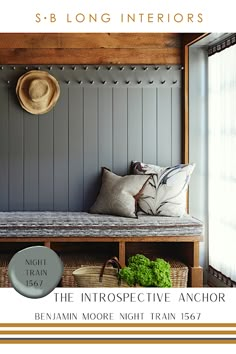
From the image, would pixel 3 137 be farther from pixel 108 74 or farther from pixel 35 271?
pixel 35 271

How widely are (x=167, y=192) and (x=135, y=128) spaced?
655 millimetres

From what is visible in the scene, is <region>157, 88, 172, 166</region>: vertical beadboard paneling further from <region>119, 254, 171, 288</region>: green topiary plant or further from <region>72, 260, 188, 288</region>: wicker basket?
<region>119, 254, 171, 288</region>: green topiary plant

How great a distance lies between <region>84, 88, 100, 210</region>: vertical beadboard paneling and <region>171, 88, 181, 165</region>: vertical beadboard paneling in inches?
25.2

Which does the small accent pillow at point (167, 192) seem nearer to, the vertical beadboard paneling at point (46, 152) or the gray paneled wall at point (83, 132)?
the gray paneled wall at point (83, 132)

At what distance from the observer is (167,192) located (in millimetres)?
4957

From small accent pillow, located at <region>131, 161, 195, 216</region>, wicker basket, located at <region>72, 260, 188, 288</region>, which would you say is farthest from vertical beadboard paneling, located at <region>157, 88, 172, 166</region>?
wicker basket, located at <region>72, 260, 188, 288</region>

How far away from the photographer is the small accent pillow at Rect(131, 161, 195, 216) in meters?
4.95

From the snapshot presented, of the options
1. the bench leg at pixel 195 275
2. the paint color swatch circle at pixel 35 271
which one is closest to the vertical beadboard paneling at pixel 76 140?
the bench leg at pixel 195 275

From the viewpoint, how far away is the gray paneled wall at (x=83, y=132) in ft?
17.1

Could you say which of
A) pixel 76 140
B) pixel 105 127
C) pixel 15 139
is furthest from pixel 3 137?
pixel 105 127

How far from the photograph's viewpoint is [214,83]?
5055 mm
